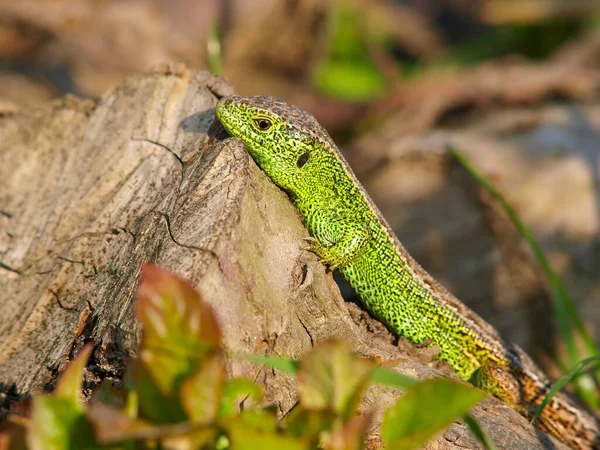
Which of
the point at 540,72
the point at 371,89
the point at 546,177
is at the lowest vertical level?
the point at 546,177

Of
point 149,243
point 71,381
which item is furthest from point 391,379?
point 149,243

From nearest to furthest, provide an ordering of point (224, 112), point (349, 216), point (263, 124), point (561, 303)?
point (224, 112) < point (263, 124) < point (349, 216) < point (561, 303)

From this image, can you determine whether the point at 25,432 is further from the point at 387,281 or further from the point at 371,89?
the point at 371,89

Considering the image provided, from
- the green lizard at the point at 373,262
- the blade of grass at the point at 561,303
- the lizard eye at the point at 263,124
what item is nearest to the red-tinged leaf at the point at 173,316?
the green lizard at the point at 373,262

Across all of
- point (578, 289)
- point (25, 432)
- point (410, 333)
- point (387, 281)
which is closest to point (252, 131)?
point (387, 281)

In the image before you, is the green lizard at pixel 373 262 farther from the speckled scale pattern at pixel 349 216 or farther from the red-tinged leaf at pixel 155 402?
the red-tinged leaf at pixel 155 402

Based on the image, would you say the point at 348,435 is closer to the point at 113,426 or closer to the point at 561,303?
the point at 113,426

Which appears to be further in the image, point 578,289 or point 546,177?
point 546,177
